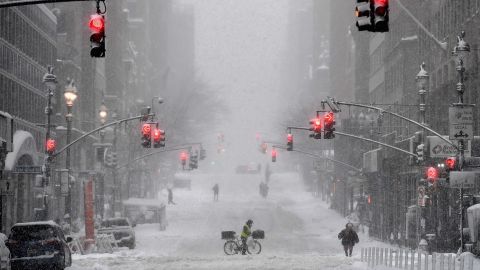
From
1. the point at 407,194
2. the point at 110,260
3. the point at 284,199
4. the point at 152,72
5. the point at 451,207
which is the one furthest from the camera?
the point at 152,72

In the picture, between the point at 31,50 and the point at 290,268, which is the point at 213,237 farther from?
the point at 290,268

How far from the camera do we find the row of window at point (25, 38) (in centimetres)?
5812

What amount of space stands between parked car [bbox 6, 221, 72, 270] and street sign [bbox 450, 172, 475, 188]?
1235cm

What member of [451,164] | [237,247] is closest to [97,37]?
[451,164]

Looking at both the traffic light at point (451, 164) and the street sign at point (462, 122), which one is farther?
the traffic light at point (451, 164)

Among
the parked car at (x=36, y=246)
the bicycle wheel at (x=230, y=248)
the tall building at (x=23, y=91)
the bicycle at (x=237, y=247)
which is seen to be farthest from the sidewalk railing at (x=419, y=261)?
the tall building at (x=23, y=91)

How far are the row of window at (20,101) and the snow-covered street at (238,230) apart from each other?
394 inches

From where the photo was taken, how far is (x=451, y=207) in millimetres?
52125

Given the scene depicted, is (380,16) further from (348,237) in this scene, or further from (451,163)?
(348,237)

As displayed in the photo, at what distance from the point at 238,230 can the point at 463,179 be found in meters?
41.4

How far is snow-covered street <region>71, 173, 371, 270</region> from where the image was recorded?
134 ft

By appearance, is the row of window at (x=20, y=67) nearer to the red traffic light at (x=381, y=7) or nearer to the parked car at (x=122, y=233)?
the parked car at (x=122, y=233)

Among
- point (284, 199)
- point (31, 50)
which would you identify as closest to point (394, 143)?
point (31, 50)

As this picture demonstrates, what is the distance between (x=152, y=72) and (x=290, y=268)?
143 m
